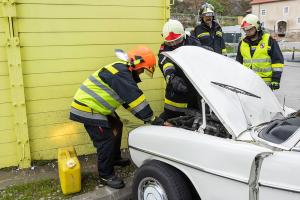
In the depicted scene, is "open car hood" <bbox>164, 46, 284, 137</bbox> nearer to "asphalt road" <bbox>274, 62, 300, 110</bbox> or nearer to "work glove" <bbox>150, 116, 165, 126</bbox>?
"work glove" <bbox>150, 116, 165, 126</bbox>

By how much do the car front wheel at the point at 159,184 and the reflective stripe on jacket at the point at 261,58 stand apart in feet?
8.25

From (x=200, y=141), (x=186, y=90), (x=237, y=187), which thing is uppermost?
(x=186, y=90)

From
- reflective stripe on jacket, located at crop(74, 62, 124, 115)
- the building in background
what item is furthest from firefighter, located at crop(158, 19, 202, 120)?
the building in background

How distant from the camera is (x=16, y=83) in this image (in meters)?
4.27

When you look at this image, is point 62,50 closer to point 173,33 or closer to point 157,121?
point 173,33

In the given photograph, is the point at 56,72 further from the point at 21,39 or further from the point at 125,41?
the point at 125,41

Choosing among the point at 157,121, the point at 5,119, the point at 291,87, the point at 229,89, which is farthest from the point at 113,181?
the point at 291,87

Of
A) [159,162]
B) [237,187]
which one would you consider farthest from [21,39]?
[237,187]

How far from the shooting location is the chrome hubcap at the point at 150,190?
3021 mm

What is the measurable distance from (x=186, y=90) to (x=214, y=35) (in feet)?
7.09

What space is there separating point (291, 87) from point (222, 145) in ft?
28.8

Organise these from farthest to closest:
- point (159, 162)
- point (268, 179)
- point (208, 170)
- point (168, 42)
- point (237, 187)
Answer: point (168, 42)
point (159, 162)
point (208, 170)
point (237, 187)
point (268, 179)

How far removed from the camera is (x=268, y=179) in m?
2.29

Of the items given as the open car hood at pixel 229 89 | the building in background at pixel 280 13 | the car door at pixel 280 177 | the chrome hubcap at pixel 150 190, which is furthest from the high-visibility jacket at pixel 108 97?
the building in background at pixel 280 13
